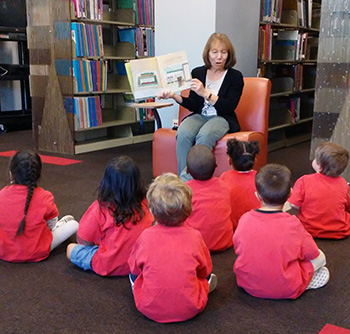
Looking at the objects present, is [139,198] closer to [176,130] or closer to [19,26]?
[176,130]

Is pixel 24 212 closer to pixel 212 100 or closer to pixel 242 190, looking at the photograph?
pixel 242 190

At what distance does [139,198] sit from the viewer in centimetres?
197

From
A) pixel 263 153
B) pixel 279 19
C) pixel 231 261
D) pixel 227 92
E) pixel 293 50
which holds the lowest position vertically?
pixel 231 261

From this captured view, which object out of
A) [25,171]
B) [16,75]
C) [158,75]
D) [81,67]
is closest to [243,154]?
[158,75]

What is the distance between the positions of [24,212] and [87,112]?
295 centimetres

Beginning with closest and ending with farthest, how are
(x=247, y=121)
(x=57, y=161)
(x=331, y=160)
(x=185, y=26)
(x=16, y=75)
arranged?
(x=331, y=160)
(x=247, y=121)
(x=185, y=26)
(x=57, y=161)
(x=16, y=75)

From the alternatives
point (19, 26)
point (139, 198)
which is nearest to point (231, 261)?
point (139, 198)

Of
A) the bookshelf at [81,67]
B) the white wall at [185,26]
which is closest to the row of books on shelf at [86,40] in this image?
the bookshelf at [81,67]

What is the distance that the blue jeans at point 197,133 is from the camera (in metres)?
3.20

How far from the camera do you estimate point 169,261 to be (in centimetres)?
163

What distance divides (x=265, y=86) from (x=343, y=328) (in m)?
2.23

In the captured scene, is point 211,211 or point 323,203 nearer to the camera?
point 211,211

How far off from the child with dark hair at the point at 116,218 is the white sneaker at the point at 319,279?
2.42ft

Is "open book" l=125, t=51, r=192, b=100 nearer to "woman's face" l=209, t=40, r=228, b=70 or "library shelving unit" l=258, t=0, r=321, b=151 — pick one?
"woman's face" l=209, t=40, r=228, b=70
